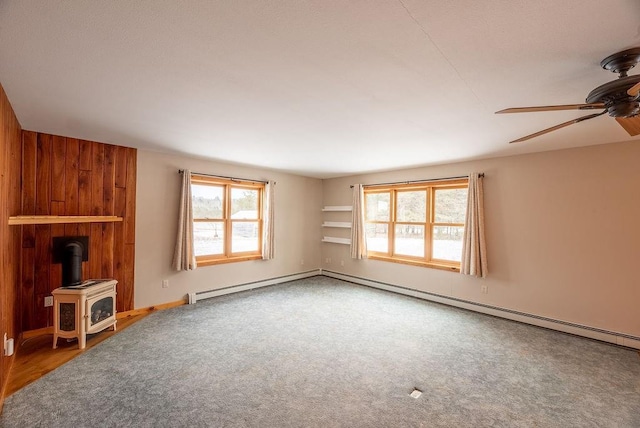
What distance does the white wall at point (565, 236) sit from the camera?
3318mm

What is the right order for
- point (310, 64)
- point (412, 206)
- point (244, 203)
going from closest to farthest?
point (310, 64), point (412, 206), point (244, 203)

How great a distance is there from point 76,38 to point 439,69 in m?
2.12

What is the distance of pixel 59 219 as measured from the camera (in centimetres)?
307

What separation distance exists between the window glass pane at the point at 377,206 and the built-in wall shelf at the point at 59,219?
4.50m

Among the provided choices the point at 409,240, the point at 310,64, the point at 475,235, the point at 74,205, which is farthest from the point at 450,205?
the point at 74,205

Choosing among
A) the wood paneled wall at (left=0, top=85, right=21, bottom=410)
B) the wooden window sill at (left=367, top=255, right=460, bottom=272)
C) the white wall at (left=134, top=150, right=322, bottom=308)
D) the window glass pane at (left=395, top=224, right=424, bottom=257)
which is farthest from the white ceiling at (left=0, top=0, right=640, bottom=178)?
the window glass pane at (left=395, top=224, right=424, bottom=257)

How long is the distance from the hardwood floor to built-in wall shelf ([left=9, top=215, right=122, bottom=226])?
1380 mm

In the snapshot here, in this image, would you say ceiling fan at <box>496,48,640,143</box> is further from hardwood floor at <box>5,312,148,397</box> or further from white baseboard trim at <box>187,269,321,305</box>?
white baseboard trim at <box>187,269,321,305</box>

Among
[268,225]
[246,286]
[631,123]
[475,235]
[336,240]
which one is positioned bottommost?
[246,286]

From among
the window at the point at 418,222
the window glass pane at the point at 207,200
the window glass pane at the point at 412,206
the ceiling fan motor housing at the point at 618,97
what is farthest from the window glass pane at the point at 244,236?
the ceiling fan motor housing at the point at 618,97

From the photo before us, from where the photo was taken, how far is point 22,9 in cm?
130

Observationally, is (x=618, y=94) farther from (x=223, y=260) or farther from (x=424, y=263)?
(x=223, y=260)

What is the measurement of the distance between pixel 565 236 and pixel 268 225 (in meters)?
4.71

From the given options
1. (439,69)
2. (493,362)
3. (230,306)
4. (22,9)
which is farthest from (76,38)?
(493,362)
